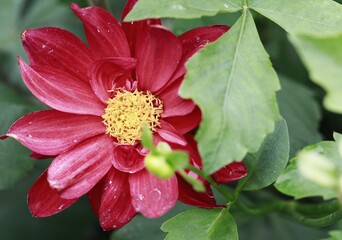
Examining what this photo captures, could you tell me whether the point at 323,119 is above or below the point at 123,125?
below

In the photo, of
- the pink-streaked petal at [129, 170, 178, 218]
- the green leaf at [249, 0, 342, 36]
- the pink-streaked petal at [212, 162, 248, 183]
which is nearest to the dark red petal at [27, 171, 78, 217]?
the pink-streaked petal at [129, 170, 178, 218]

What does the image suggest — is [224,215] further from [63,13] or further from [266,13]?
[63,13]

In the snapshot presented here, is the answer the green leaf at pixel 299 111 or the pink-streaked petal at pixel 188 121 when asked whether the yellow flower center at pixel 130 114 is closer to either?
the pink-streaked petal at pixel 188 121

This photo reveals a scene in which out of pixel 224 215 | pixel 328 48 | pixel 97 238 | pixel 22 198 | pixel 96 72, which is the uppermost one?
pixel 328 48

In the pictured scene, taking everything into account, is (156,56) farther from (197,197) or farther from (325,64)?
(325,64)

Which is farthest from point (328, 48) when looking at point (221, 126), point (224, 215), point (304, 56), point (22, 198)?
point (22, 198)

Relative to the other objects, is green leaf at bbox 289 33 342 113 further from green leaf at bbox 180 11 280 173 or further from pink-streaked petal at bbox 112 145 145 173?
pink-streaked petal at bbox 112 145 145 173

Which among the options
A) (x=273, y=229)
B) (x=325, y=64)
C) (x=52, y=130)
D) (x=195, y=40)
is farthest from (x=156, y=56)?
(x=273, y=229)
